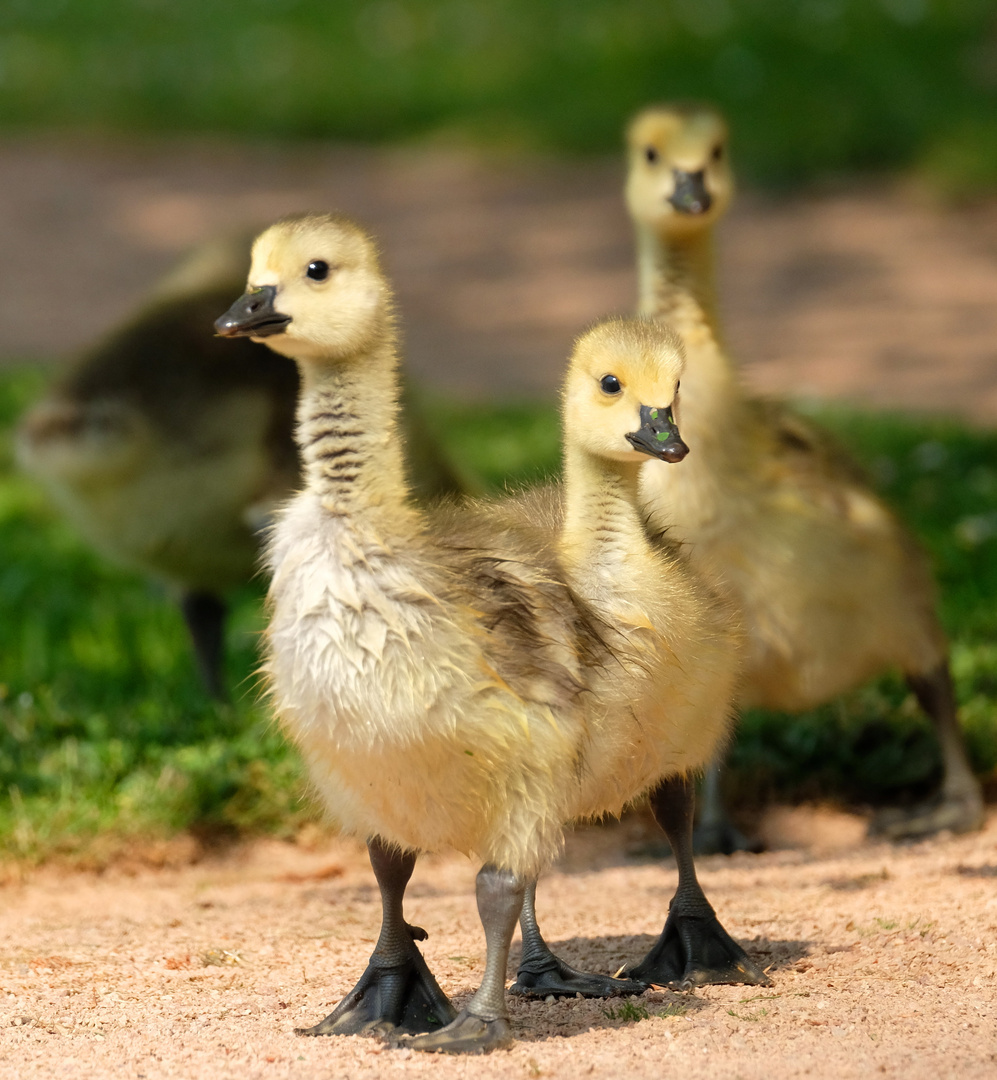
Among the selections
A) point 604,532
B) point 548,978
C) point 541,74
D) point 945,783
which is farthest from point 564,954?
point 541,74

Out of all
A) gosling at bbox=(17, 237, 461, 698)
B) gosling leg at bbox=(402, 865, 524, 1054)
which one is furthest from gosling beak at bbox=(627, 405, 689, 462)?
gosling at bbox=(17, 237, 461, 698)

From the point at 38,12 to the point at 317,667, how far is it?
16.2 m

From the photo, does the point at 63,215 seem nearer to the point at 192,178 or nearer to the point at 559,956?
the point at 192,178

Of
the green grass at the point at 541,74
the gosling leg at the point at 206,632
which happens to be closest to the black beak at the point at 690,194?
the gosling leg at the point at 206,632

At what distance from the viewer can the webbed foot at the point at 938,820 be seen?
14.5 ft

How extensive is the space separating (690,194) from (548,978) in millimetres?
2071

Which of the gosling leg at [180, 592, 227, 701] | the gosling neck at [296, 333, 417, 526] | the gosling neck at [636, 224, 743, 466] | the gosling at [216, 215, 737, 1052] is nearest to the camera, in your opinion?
the gosling at [216, 215, 737, 1052]

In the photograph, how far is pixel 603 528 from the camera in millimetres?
3018

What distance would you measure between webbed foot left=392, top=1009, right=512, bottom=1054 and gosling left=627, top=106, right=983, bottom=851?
1392mm

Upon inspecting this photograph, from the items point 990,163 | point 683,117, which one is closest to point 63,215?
point 990,163

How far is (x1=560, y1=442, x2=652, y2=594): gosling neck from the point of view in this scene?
2.98 meters

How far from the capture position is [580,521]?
3.03 meters

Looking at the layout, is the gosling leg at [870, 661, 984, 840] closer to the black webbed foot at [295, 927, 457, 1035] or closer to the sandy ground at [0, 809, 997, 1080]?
the sandy ground at [0, 809, 997, 1080]

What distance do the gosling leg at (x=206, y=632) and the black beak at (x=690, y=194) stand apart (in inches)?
86.2
